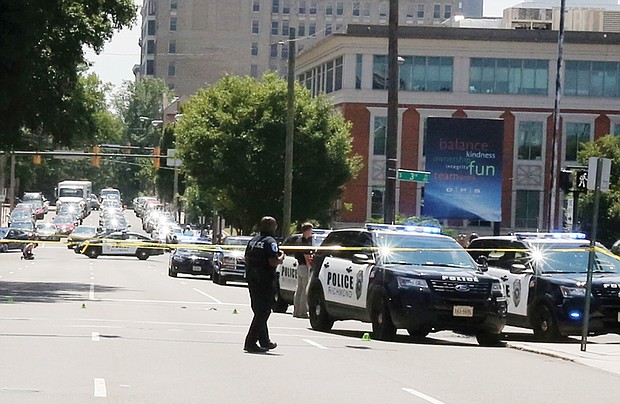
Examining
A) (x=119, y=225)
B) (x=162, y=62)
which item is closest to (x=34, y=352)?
(x=119, y=225)

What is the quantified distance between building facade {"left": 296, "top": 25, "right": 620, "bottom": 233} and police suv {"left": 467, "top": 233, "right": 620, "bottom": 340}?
47698 mm

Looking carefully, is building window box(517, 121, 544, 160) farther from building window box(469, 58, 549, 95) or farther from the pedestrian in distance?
the pedestrian in distance

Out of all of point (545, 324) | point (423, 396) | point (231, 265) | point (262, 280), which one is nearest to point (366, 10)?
point (231, 265)

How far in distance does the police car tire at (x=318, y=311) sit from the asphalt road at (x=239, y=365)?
0.30m

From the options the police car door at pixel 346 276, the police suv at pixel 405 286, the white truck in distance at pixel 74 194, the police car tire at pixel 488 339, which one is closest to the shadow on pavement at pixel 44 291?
the police car door at pixel 346 276

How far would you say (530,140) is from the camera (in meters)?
72.5

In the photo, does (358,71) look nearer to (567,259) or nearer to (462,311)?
(567,259)

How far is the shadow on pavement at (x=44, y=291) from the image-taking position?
30.1 metres

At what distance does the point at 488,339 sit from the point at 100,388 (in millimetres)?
9461

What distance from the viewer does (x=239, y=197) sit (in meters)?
59.4

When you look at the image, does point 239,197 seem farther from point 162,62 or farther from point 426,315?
point 162,62

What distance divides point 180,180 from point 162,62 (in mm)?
51081

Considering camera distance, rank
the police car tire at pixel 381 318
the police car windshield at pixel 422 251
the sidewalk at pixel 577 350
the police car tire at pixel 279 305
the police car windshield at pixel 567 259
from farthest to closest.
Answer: the police car tire at pixel 279 305, the police car windshield at pixel 567 259, the police car windshield at pixel 422 251, the police car tire at pixel 381 318, the sidewalk at pixel 577 350

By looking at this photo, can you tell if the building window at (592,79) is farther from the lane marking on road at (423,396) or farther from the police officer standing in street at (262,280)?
the lane marking on road at (423,396)
